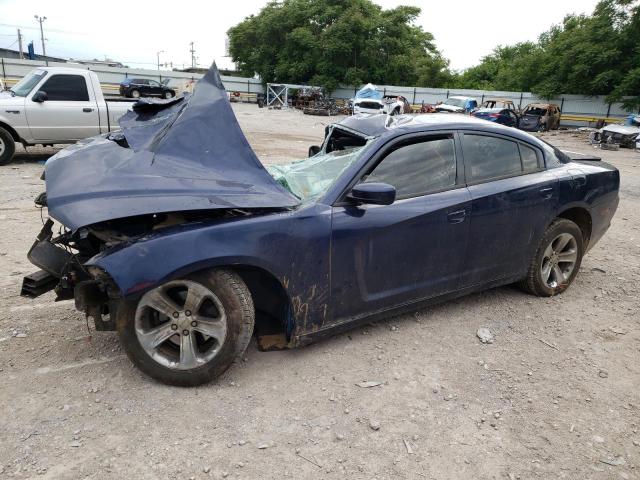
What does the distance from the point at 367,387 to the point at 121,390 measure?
4.77ft

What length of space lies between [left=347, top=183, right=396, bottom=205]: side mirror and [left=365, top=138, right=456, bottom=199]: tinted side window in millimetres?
216

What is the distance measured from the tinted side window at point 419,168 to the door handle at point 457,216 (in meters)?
0.21

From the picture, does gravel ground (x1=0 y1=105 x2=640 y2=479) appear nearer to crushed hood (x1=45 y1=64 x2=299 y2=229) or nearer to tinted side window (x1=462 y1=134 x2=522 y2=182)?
crushed hood (x1=45 y1=64 x2=299 y2=229)

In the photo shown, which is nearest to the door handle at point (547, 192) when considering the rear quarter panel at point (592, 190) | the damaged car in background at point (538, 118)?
the rear quarter panel at point (592, 190)

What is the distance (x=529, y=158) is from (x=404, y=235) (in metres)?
1.55

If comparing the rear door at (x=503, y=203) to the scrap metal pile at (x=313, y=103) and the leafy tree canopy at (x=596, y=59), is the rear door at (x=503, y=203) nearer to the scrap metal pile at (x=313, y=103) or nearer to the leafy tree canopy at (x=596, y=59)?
the scrap metal pile at (x=313, y=103)

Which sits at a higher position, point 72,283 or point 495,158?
point 495,158

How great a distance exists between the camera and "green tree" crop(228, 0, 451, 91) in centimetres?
4353

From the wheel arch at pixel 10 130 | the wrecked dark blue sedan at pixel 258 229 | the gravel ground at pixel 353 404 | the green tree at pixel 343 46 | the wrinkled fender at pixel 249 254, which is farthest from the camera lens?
the green tree at pixel 343 46

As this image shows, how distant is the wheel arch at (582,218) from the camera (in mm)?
4234

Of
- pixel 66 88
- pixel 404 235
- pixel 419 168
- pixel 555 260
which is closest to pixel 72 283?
pixel 404 235

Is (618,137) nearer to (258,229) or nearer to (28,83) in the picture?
(28,83)

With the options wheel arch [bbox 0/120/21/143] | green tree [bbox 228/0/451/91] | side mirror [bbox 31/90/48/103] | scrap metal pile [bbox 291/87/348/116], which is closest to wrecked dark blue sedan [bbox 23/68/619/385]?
side mirror [bbox 31/90/48/103]

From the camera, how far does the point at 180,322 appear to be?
270 cm
